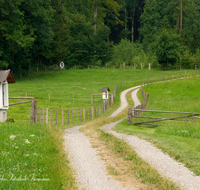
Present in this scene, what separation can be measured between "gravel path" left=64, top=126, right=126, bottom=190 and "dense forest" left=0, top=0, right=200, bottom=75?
44620mm

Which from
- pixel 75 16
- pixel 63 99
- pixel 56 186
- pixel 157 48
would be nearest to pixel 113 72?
pixel 157 48

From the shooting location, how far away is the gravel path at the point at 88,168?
9341 millimetres

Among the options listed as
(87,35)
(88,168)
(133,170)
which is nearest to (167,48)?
(87,35)

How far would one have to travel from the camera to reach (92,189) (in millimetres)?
9008

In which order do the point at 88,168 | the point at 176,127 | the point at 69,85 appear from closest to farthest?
the point at 88,168
the point at 176,127
the point at 69,85

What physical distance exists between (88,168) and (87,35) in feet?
279

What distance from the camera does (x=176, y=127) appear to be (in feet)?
71.2

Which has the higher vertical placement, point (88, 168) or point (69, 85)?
point (69, 85)

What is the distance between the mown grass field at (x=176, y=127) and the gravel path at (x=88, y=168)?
3.35 m

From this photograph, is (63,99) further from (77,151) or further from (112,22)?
(112,22)

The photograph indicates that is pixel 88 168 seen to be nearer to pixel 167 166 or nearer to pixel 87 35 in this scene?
pixel 167 166

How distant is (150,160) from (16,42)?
5129 centimetres

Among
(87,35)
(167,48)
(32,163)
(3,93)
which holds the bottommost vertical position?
(32,163)

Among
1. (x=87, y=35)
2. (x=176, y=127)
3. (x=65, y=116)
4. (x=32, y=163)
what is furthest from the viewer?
(x=87, y=35)
